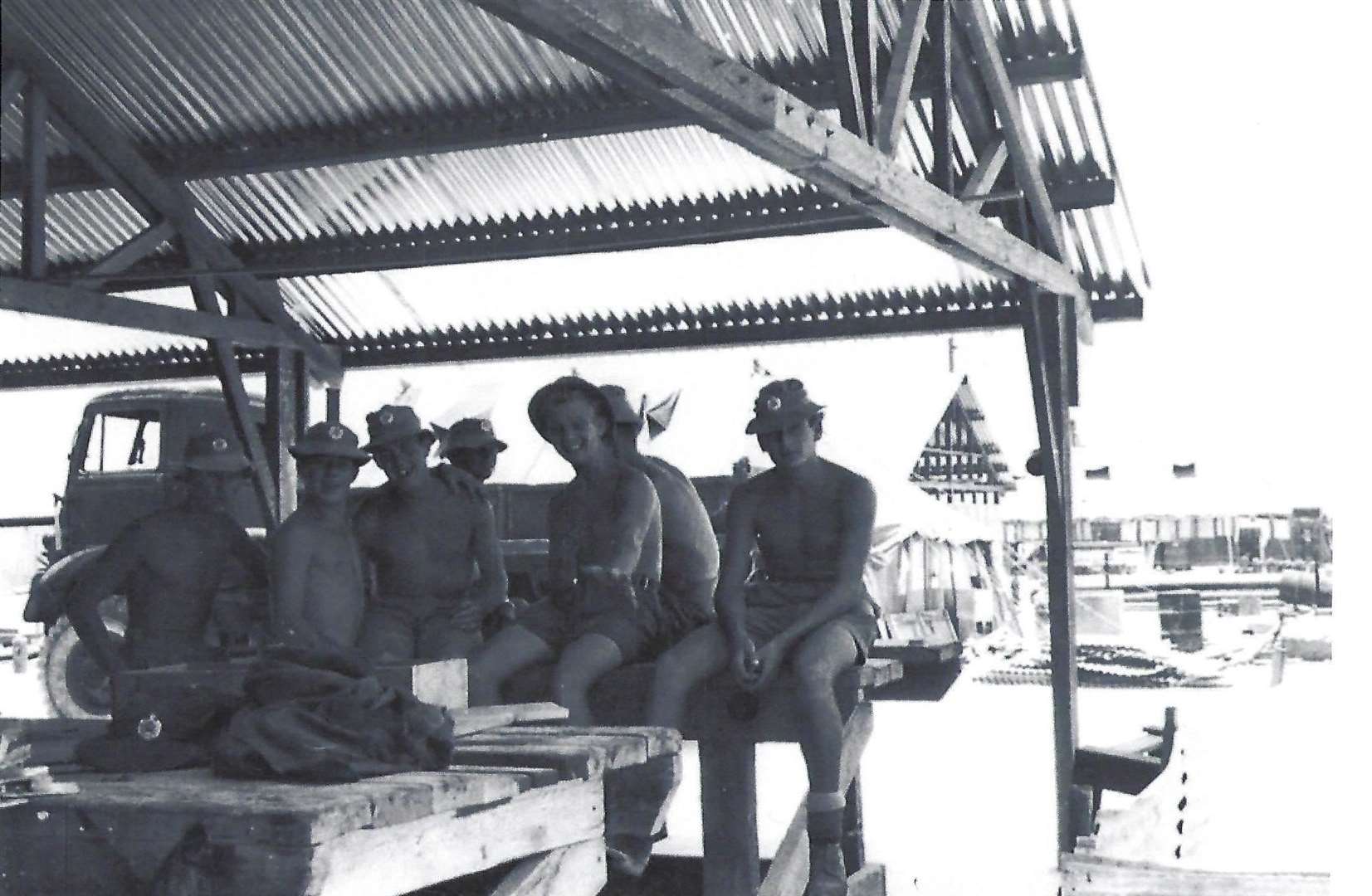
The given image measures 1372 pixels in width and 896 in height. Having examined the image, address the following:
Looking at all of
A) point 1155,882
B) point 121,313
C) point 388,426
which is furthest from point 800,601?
point 121,313

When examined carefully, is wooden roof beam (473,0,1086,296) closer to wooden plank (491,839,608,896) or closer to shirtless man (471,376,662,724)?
shirtless man (471,376,662,724)

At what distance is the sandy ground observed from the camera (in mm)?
9055

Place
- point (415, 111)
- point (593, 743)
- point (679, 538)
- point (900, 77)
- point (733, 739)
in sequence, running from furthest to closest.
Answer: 1. point (415, 111)
2. point (679, 538)
3. point (900, 77)
4. point (733, 739)
5. point (593, 743)

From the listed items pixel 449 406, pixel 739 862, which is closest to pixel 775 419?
pixel 739 862

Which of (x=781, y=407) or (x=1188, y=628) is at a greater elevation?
(x=781, y=407)

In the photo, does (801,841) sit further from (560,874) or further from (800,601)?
(560,874)

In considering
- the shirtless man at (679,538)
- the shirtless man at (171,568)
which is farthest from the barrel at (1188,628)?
the shirtless man at (171,568)

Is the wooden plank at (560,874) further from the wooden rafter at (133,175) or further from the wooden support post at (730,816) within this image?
the wooden rafter at (133,175)

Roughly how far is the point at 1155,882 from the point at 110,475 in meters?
10.5

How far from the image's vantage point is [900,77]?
Result: 6891 mm

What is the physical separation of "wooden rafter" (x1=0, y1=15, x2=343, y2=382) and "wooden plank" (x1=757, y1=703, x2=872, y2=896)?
213 inches

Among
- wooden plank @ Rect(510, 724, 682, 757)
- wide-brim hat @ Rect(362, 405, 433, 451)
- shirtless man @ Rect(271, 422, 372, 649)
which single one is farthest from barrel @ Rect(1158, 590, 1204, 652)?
wooden plank @ Rect(510, 724, 682, 757)

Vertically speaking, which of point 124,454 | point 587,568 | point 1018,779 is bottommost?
point 1018,779

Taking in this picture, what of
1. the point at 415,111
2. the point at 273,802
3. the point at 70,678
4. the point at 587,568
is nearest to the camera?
the point at 273,802
